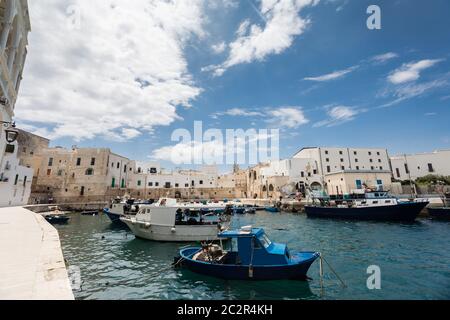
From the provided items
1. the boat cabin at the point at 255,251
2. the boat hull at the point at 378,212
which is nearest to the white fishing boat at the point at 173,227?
the boat cabin at the point at 255,251

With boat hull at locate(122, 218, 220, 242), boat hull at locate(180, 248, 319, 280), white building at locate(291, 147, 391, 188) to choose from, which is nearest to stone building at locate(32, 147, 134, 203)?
boat hull at locate(122, 218, 220, 242)

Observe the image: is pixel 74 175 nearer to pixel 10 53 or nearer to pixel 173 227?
pixel 10 53

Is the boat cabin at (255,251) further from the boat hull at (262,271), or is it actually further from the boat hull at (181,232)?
the boat hull at (181,232)

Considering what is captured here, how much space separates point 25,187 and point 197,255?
122 ft

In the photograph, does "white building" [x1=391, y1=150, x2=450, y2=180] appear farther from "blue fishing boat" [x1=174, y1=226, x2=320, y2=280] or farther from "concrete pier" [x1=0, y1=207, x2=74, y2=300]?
"concrete pier" [x1=0, y1=207, x2=74, y2=300]

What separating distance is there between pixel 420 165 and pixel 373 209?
1707 inches

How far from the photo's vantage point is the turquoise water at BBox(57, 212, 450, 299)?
8.17 metres

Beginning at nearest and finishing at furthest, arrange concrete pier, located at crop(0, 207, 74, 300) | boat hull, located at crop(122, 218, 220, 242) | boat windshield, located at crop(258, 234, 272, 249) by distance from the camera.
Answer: concrete pier, located at crop(0, 207, 74, 300), boat windshield, located at crop(258, 234, 272, 249), boat hull, located at crop(122, 218, 220, 242)

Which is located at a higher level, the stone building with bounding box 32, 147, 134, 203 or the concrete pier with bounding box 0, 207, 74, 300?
the stone building with bounding box 32, 147, 134, 203

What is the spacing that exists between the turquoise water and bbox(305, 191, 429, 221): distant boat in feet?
26.2

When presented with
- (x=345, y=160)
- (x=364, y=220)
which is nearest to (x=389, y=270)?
(x=364, y=220)

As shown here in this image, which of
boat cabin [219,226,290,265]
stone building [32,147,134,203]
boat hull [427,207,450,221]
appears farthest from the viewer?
stone building [32,147,134,203]

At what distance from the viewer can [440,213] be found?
80.7 ft
